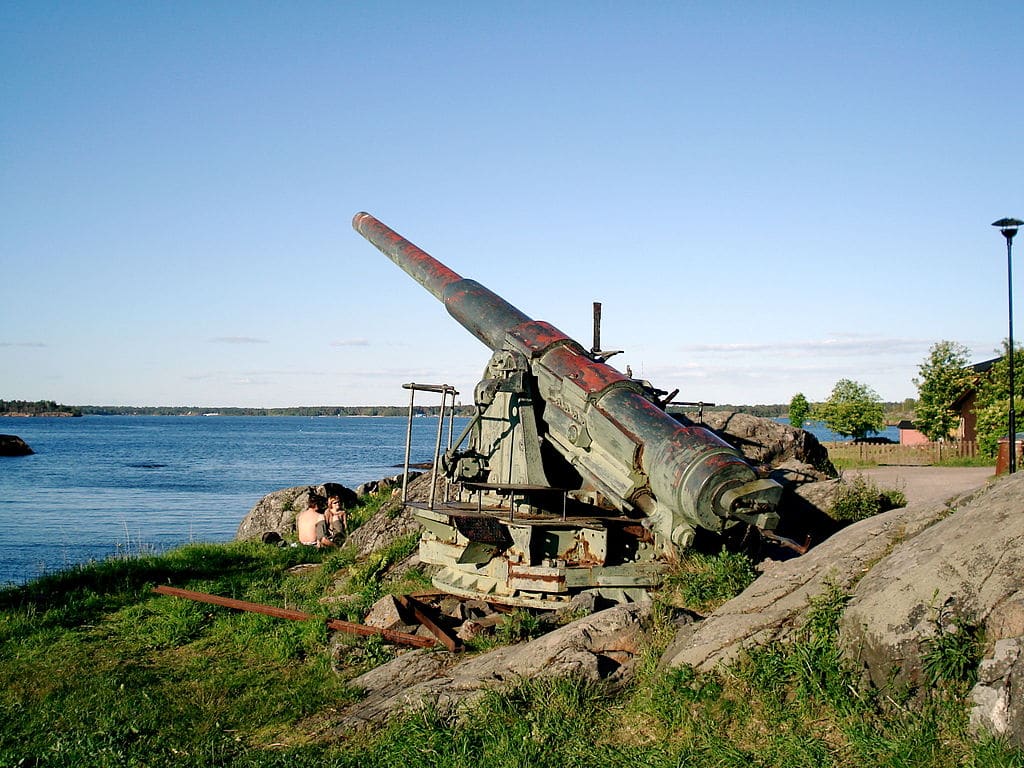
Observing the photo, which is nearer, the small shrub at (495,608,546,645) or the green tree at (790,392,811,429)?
the small shrub at (495,608,546,645)

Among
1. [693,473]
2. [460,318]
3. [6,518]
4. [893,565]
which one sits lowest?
[6,518]

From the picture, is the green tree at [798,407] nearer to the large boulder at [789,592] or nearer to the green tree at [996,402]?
the green tree at [996,402]

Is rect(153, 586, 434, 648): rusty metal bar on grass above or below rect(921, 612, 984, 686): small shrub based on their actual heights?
below

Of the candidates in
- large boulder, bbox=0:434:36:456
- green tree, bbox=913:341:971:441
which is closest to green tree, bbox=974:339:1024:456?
green tree, bbox=913:341:971:441

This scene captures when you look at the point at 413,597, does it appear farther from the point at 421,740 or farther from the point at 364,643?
the point at 421,740

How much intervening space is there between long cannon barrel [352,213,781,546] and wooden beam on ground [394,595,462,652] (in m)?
2.07

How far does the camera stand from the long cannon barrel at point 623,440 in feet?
24.8

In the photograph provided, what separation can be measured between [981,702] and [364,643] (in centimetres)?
583

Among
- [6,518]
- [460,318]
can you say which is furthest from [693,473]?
[6,518]

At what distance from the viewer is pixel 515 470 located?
33.9ft

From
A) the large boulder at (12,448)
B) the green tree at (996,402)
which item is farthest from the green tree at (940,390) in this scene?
the large boulder at (12,448)

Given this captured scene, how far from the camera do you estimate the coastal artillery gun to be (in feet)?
28.0

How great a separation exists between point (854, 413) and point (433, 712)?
5276 centimetres

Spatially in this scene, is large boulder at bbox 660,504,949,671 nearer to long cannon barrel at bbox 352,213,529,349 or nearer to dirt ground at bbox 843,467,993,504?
long cannon barrel at bbox 352,213,529,349
